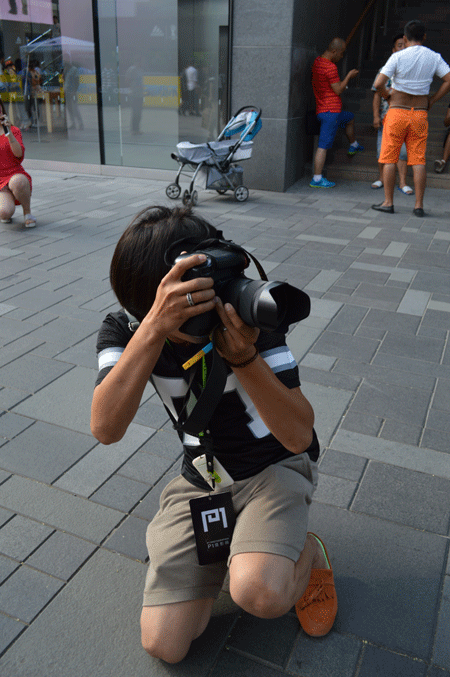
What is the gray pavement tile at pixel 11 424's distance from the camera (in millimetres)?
2902

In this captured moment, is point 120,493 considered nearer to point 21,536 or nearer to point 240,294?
point 21,536

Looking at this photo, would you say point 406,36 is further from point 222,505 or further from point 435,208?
point 222,505

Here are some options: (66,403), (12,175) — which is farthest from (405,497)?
(12,175)

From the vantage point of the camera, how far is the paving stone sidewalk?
5.96 ft

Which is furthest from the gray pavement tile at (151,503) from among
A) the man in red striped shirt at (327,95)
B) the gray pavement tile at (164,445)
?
the man in red striped shirt at (327,95)

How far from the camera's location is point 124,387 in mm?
1627

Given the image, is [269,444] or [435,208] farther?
[435,208]

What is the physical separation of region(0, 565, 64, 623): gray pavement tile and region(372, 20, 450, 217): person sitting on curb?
6.00 metres

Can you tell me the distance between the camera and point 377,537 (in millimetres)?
2252

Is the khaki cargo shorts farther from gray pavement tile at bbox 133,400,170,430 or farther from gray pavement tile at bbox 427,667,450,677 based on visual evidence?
gray pavement tile at bbox 133,400,170,430

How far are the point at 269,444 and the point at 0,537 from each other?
108cm

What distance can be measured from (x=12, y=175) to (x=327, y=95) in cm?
440

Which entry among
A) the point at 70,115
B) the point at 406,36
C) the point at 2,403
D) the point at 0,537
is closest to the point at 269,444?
the point at 0,537

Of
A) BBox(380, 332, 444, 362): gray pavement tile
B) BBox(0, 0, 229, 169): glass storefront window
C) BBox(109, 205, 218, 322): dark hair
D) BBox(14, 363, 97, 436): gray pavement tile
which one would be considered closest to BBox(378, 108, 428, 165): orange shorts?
BBox(0, 0, 229, 169): glass storefront window
